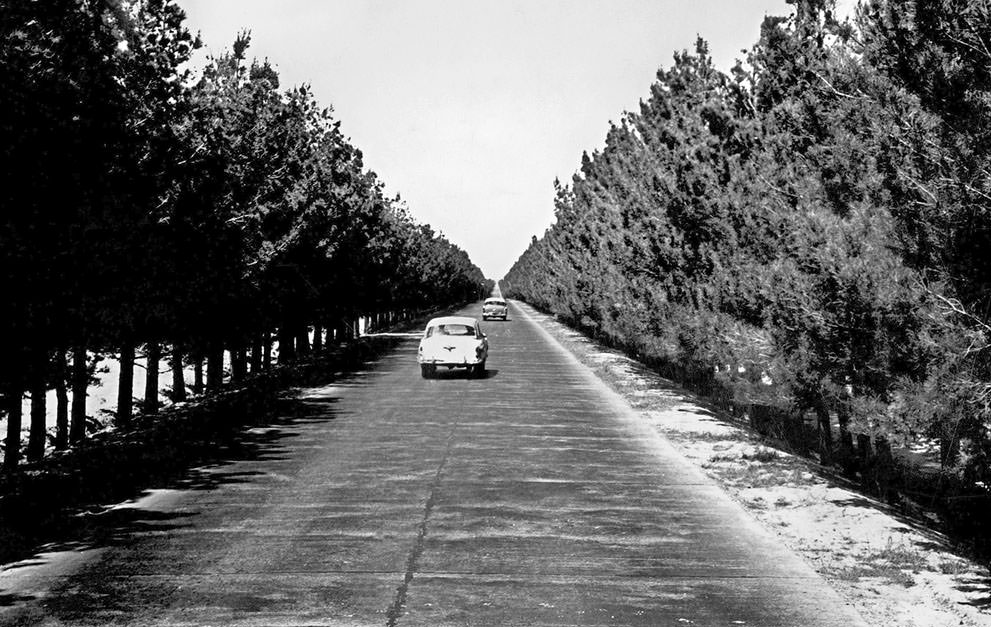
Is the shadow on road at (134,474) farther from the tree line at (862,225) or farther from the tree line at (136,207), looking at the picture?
the tree line at (862,225)

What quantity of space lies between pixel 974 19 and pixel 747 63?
35.3 ft

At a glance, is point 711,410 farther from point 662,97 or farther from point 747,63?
point 662,97

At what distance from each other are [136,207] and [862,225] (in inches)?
428

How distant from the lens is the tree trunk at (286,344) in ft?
111

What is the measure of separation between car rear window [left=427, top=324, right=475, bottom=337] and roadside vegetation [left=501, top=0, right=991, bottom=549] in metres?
7.79

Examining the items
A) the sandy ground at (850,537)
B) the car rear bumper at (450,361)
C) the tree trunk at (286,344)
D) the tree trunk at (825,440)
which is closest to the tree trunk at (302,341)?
the tree trunk at (286,344)

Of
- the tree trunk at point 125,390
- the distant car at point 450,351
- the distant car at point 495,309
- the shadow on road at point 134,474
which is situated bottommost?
the shadow on road at point 134,474

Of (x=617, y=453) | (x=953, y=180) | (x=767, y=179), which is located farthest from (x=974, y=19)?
(x=617, y=453)

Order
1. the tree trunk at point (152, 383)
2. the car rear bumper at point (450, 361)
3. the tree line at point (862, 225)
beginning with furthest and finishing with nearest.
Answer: the car rear bumper at point (450, 361) → the tree trunk at point (152, 383) → the tree line at point (862, 225)

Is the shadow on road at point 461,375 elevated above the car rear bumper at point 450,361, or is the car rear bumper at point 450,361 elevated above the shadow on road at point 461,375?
the car rear bumper at point 450,361

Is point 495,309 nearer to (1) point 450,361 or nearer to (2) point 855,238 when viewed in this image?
(1) point 450,361

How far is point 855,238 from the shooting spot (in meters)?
11.0

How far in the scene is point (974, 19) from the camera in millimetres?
8531

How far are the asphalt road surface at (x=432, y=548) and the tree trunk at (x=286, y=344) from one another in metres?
17.6
